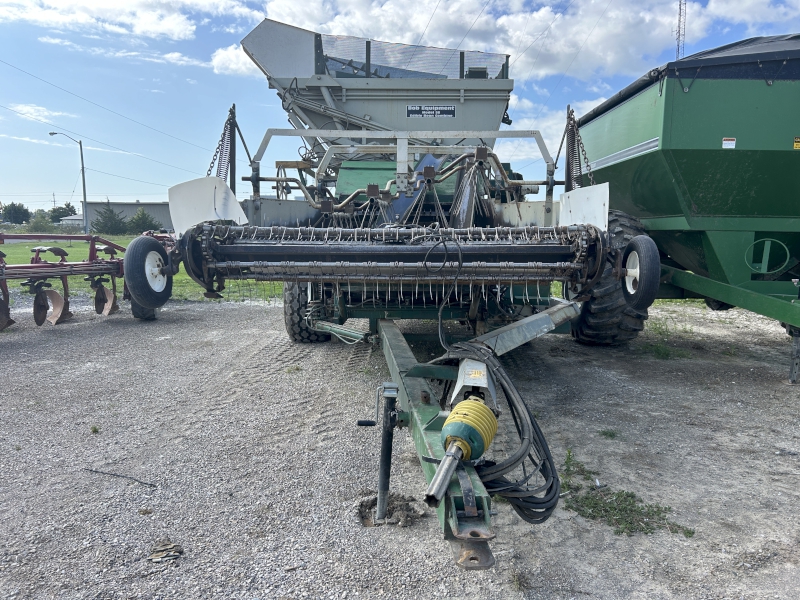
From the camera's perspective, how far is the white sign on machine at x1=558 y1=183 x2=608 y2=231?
3.36 m

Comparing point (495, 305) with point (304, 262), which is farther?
point (495, 305)

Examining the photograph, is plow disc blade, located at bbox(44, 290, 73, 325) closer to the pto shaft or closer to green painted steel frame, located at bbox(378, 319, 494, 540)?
green painted steel frame, located at bbox(378, 319, 494, 540)

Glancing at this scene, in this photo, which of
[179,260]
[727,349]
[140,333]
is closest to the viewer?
[179,260]

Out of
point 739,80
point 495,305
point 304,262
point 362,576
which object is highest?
point 739,80

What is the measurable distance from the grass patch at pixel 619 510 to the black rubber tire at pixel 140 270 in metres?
2.69

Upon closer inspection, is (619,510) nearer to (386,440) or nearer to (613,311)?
(386,440)

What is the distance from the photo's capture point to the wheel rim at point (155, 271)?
348cm

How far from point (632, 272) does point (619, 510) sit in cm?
140

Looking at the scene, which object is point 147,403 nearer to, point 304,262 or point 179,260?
point 179,260

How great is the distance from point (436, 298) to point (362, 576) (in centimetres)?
242

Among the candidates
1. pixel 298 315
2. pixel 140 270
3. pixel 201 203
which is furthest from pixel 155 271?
pixel 298 315

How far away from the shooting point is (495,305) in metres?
4.50

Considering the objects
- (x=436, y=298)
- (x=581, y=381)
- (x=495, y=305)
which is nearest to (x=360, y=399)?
(x=436, y=298)

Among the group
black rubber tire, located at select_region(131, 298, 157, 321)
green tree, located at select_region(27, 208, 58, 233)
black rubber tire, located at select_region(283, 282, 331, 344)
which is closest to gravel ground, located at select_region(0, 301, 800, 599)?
black rubber tire, located at select_region(283, 282, 331, 344)
